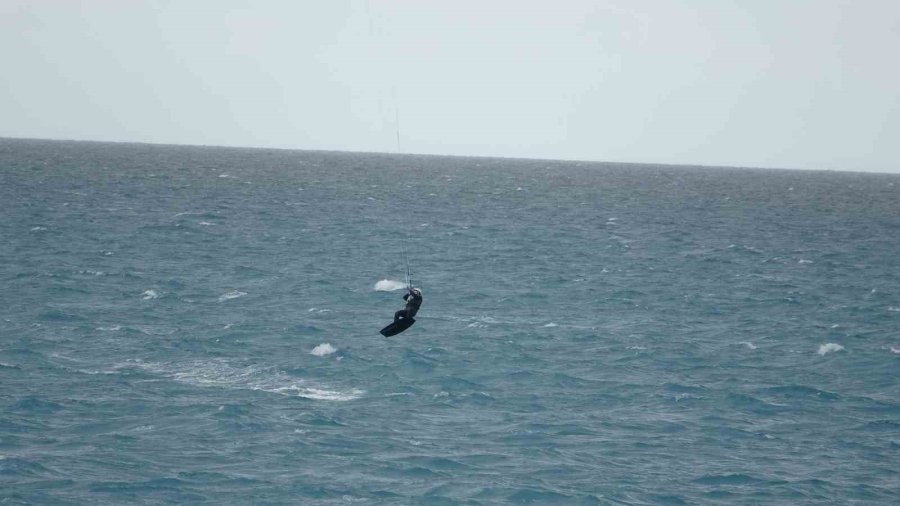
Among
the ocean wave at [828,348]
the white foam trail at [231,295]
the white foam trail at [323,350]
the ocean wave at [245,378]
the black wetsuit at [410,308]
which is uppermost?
the black wetsuit at [410,308]

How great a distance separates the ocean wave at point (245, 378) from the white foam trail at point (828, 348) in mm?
17932

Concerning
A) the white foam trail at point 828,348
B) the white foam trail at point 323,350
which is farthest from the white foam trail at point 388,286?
the white foam trail at point 828,348

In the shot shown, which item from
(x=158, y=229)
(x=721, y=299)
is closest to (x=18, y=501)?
(x=721, y=299)

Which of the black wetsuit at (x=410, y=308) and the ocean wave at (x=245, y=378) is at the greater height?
the black wetsuit at (x=410, y=308)

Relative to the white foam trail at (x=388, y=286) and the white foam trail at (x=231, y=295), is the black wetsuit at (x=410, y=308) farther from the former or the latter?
the white foam trail at (x=388, y=286)

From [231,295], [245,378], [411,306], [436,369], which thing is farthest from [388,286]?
[411,306]

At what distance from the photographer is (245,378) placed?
2823cm

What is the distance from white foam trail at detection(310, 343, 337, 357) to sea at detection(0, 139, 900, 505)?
10cm

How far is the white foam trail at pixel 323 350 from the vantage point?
31594 millimetres

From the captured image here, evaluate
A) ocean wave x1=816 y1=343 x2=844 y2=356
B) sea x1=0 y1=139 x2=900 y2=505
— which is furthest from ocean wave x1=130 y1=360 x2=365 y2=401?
ocean wave x1=816 y1=343 x2=844 y2=356

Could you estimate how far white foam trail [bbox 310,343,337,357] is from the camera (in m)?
31.6

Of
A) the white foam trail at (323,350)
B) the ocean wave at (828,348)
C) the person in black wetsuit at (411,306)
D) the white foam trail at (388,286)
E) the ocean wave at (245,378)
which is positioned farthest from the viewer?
the white foam trail at (388,286)

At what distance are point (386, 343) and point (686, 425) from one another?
1260cm

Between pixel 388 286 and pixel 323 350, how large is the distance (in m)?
13.2
